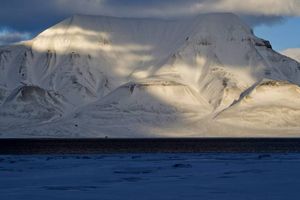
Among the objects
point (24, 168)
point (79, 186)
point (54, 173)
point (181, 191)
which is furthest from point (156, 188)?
point (24, 168)

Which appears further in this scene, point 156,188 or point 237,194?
point 156,188

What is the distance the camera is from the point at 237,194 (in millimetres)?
46719

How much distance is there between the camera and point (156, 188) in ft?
167

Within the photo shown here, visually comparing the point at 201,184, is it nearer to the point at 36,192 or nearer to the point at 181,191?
the point at 181,191

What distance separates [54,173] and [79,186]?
40.8 feet

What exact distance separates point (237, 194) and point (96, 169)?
2525 cm

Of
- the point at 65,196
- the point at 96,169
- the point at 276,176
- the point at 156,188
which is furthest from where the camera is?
the point at 96,169

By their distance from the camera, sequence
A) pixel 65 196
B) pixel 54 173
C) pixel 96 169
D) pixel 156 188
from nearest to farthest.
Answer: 1. pixel 65 196
2. pixel 156 188
3. pixel 54 173
4. pixel 96 169

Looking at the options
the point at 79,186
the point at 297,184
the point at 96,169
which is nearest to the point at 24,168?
the point at 96,169

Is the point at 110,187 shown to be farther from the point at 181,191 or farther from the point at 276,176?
the point at 276,176

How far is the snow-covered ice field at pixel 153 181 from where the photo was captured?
154ft

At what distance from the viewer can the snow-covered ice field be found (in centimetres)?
4691

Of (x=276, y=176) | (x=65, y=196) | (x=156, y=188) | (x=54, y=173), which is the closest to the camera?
(x=65, y=196)

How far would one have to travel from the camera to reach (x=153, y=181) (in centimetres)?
5603
